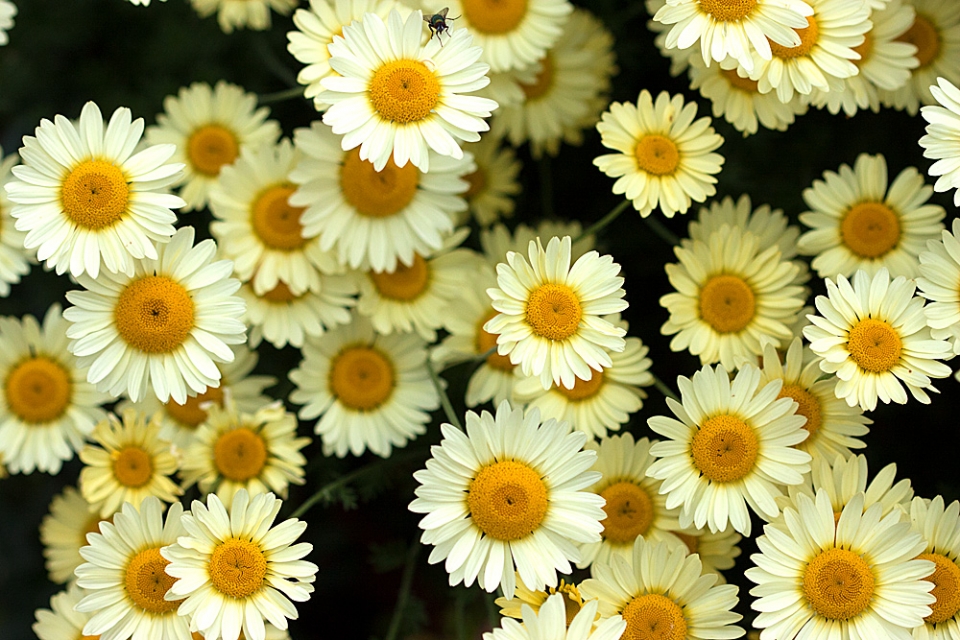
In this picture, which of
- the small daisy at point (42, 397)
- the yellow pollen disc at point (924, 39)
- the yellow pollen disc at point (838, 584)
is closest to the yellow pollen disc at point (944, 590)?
the yellow pollen disc at point (838, 584)

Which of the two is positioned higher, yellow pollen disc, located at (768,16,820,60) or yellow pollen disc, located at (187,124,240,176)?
yellow pollen disc, located at (768,16,820,60)

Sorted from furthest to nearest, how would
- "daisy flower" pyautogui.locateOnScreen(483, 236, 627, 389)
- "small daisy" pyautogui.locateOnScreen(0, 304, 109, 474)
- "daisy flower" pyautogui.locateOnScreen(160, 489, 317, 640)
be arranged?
1. "small daisy" pyautogui.locateOnScreen(0, 304, 109, 474)
2. "daisy flower" pyautogui.locateOnScreen(483, 236, 627, 389)
3. "daisy flower" pyautogui.locateOnScreen(160, 489, 317, 640)

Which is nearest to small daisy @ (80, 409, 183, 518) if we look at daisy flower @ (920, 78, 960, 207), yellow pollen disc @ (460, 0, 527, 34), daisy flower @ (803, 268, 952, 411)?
yellow pollen disc @ (460, 0, 527, 34)

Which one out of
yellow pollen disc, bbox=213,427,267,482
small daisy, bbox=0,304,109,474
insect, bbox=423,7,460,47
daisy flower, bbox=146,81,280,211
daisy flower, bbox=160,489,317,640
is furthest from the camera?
daisy flower, bbox=146,81,280,211

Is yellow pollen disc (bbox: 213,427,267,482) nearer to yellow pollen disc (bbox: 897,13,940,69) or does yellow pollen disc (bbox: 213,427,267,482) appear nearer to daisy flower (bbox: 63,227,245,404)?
daisy flower (bbox: 63,227,245,404)

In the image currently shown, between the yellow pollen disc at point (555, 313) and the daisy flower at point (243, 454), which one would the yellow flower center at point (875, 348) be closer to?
the yellow pollen disc at point (555, 313)

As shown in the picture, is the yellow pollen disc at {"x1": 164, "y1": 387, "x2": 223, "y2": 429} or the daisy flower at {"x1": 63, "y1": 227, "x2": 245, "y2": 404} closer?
the daisy flower at {"x1": 63, "y1": 227, "x2": 245, "y2": 404}

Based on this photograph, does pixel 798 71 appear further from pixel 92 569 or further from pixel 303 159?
pixel 92 569

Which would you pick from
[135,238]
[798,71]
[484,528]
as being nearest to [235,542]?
[484,528]
